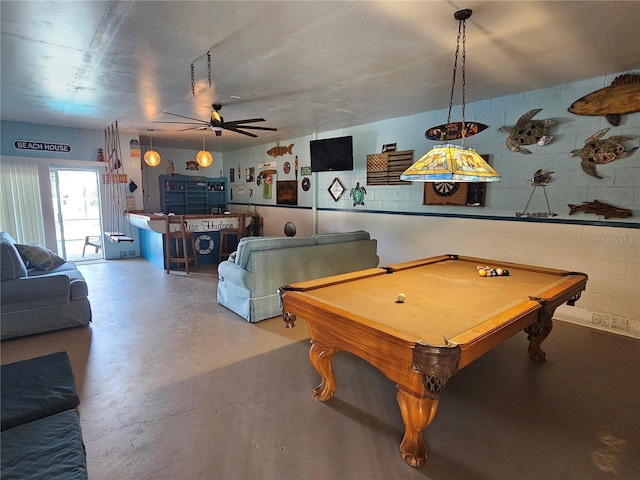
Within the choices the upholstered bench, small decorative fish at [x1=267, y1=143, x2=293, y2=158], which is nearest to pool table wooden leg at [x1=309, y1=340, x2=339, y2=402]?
the upholstered bench

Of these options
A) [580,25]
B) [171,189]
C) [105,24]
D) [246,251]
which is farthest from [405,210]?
[171,189]

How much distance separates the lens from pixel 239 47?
2.77 meters

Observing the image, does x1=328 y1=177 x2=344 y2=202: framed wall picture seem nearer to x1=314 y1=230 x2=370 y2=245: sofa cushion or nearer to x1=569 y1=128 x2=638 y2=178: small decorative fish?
x1=314 y1=230 x2=370 y2=245: sofa cushion

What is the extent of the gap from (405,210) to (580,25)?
10.4 feet

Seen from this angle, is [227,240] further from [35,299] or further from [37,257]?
[35,299]

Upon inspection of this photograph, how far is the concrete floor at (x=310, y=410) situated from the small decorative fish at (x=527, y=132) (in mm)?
2181

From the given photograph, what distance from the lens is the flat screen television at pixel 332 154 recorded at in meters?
5.86

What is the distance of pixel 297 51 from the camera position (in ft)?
9.35

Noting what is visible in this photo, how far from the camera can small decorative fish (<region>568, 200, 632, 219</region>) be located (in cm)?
336

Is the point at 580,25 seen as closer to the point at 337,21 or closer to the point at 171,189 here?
the point at 337,21

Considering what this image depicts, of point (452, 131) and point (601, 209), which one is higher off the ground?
point (452, 131)

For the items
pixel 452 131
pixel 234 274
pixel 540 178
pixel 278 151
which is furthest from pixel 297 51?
pixel 278 151

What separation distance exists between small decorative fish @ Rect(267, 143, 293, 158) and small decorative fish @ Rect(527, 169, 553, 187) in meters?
4.96

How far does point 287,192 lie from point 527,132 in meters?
4.91
